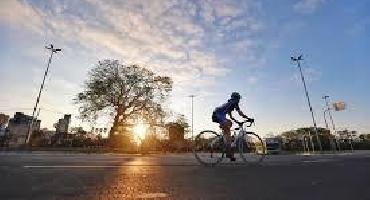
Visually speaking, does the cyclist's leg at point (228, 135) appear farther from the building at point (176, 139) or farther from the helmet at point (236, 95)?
the building at point (176, 139)

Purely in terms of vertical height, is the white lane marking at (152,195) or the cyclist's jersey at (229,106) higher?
the cyclist's jersey at (229,106)

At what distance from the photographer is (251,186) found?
4.97 metres

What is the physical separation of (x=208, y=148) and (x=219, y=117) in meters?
0.87

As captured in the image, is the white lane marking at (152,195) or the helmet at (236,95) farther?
the helmet at (236,95)

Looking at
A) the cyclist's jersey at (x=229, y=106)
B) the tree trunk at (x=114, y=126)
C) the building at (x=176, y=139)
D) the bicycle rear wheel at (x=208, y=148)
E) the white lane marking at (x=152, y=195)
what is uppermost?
the tree trunk at (x=114, y=126)

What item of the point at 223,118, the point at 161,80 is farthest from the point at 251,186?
the point at 161,80

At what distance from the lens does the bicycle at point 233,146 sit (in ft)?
29.1

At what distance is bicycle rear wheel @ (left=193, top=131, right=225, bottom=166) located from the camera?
8797 mm

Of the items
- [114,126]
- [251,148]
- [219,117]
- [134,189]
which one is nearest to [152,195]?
[134,189]

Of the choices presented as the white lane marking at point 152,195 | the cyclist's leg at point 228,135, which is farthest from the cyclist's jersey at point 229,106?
the white lane marking at point 152,195

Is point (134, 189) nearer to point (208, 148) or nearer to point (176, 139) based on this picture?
point (208, 148)

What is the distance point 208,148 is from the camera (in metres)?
9.07

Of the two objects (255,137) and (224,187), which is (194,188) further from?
(255,137)

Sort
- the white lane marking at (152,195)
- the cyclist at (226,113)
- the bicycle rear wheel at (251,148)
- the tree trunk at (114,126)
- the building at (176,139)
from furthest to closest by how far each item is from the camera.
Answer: the tree trunk at (114,126) → the building at (176,139) → the bicycle rear wheel at (251,148) → the cyclist at (226,113) → the white lane marking at (152,195)
